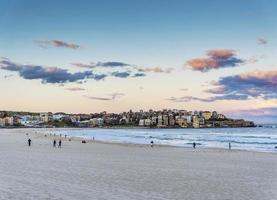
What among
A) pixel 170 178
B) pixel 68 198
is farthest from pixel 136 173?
pixel 68 198

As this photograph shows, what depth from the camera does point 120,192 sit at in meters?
18.2

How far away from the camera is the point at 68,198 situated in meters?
16.6

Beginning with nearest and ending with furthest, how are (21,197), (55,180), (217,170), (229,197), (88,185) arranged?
(21,197), (229,197), (88,185), (55,180), (217,170)

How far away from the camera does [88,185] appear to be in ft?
65.4

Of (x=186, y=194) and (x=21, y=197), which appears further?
(x=186, y=194)

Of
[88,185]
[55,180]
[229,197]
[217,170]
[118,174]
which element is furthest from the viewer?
[217,170]

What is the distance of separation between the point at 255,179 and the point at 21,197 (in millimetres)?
12347

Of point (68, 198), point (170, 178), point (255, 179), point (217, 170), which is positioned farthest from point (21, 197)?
point (217, 170)

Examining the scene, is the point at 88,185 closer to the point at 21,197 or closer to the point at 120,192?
the point at 120,192

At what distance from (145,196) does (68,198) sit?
2889 mm

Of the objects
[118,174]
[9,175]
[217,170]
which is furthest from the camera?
[217,170]

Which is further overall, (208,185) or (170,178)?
(170,178)

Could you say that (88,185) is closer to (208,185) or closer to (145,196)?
(145,196)

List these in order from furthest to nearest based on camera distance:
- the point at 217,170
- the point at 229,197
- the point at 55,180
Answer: the point at 217,170 → the point at 55,180 → the point at 229,197
